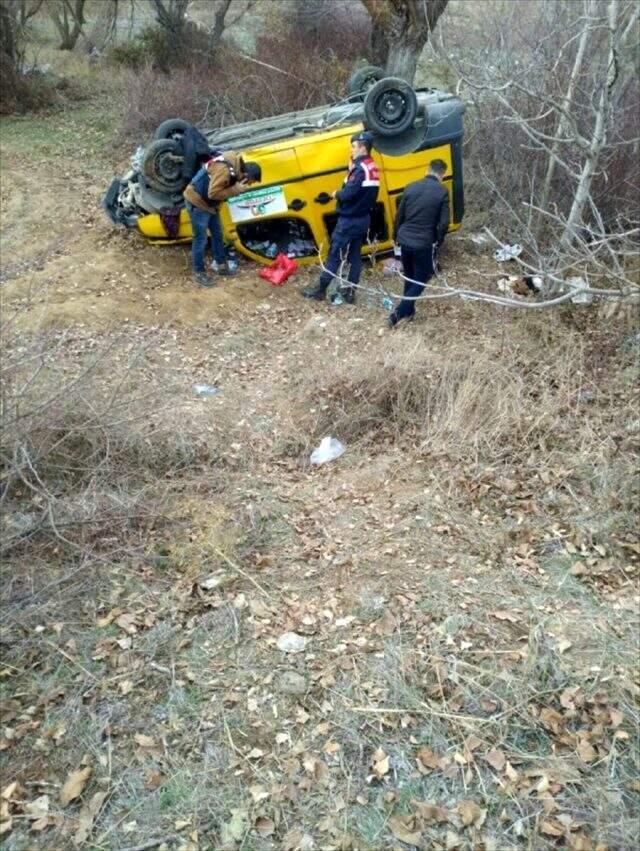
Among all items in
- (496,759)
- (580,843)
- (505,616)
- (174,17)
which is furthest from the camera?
(174,17)

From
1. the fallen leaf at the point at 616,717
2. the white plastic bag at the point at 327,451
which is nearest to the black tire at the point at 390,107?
the white plastic bag at the point at 327,451

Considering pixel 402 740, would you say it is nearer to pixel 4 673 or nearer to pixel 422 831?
pixel 422 831

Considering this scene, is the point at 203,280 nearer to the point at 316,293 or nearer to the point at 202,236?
the point at 202,236

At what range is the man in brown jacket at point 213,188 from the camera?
7090 millimetres

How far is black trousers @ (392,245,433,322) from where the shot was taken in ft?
23.1

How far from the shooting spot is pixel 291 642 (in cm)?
400

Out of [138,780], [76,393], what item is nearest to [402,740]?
[138,780]

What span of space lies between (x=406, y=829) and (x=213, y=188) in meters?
5.95

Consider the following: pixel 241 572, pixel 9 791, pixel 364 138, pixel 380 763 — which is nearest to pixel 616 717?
pixel 380 763

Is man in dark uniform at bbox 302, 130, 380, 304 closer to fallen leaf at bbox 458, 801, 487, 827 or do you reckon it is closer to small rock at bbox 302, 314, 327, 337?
small rock at bbox 302, 314, 327, 337

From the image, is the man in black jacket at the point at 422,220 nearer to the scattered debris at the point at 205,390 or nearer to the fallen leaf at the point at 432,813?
the scattered debris at the point at 205,390

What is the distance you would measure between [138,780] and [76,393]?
104 inches

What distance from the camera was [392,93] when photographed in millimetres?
7051

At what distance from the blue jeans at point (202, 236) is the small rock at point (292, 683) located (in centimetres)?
521
